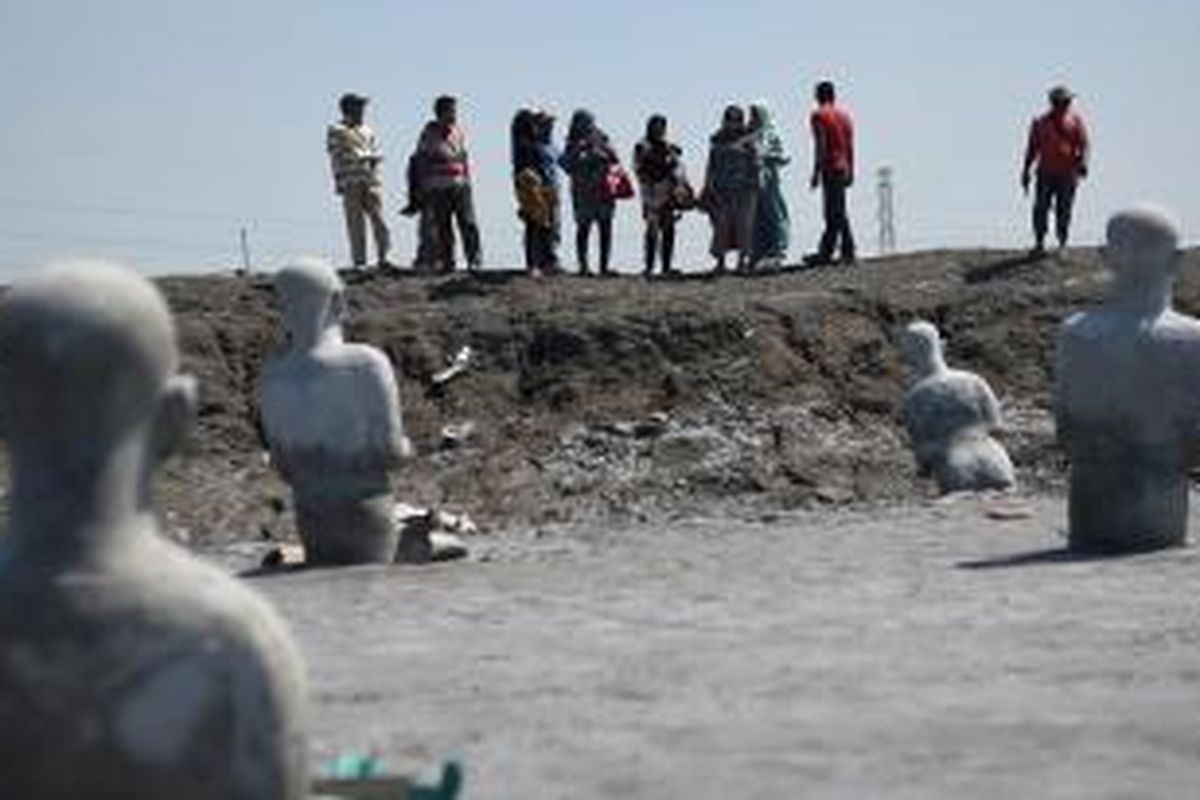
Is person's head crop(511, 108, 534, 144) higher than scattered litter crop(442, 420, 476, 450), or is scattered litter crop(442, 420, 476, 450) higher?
person's head crop(511, 108, 534, 144)

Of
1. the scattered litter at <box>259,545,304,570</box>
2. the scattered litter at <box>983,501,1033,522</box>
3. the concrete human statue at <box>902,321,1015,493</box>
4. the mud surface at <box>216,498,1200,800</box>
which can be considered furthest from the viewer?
the concrete human statue at <box>902,321,1015,493</box>

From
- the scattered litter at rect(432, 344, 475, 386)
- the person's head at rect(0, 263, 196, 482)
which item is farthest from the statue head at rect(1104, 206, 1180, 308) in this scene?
the scattered litter at rect(432, 344, 475, 386)

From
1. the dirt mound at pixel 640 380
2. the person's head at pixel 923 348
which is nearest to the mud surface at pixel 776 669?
the person's head at pixel 923 348

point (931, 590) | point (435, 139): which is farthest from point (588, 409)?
point (931, 590)

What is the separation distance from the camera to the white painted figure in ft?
42.5

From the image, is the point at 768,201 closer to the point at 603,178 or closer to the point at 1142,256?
the point at 603,178

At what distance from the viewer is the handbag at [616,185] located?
21641 mm

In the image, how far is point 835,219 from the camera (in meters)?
23.1

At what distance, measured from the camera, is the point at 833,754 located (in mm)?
6953

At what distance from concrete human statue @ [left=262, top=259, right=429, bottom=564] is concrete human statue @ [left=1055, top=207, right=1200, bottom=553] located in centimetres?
379

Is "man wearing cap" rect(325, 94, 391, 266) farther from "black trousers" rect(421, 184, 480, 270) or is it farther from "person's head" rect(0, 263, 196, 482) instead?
"person's head" rect(0, 263, 196, 482)

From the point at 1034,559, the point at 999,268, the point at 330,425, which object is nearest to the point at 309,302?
the point at 330,425

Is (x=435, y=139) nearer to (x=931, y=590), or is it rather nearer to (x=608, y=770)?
(x=931, y=590)

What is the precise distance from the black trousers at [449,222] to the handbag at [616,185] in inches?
51.3
